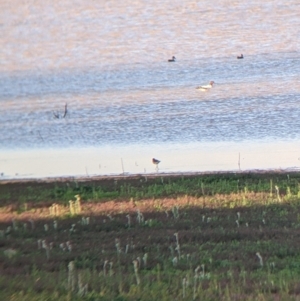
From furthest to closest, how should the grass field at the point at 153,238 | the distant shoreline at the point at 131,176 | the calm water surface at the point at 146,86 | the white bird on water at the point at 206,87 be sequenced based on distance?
the white bird on water at the point at 206,87 < the calm water surface at the point at 146,86 < the distant shoreline at the point at 131,176 < the grass field at the point at 153,238

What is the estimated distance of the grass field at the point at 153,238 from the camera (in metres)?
9.29

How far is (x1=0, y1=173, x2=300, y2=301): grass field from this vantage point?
366 inches

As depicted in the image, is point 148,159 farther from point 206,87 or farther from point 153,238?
point 206,87

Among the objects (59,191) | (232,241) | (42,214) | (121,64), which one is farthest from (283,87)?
(232,241)

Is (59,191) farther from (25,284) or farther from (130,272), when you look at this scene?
(25,284)

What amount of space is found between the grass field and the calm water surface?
4150 mm

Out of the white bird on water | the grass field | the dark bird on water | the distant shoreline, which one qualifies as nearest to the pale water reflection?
the dark bird on water

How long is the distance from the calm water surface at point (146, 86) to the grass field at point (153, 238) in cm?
415

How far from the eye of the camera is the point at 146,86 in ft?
121


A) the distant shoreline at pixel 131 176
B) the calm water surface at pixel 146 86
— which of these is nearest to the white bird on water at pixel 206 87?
the calm water surface at pixel 146 86

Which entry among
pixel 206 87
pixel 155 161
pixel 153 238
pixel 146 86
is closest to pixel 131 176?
pixel 155 161

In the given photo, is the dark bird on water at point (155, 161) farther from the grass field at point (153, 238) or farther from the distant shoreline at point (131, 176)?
the grass field at point (153, 238)

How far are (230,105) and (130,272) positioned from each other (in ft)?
70.3

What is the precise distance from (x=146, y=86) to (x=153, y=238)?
23.9m
